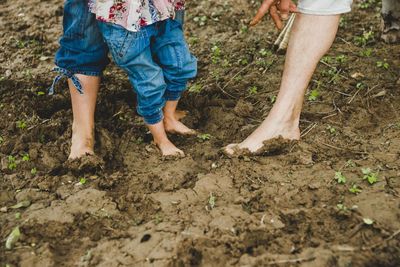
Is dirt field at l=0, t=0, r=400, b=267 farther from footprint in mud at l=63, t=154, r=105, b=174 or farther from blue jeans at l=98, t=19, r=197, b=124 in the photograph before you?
blue jeans at l=98, t=19, r=197, b=124

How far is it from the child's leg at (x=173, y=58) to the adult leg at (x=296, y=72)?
1.61ft

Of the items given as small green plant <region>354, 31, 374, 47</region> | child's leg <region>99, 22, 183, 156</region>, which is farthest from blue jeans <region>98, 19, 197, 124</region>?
small green plant <region>354, 31, 374, 47</region>

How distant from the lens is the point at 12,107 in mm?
3061

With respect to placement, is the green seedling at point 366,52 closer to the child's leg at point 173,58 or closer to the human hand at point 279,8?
the human hand at point 279,8

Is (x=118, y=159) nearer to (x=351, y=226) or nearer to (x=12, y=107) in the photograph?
(x=12, y=107)

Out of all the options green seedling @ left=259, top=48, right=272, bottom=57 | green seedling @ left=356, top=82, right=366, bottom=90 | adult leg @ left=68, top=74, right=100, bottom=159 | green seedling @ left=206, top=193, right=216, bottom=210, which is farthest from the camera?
green seedling @ left=259, top=48, right=272, bottom=57

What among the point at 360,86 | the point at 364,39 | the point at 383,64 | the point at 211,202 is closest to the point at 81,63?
the point at 211,202

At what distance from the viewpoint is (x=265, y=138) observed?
8.47 ft

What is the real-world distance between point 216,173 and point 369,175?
2.49 ft

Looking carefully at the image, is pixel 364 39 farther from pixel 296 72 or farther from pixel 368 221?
pixel 368 221

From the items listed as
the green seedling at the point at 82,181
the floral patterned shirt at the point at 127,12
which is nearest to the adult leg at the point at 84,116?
the green seedling at the point at 82,181

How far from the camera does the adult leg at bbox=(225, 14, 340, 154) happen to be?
2.42 meters

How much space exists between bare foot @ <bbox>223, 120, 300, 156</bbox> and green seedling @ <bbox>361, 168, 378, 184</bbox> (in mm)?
462

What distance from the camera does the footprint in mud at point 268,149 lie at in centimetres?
255
